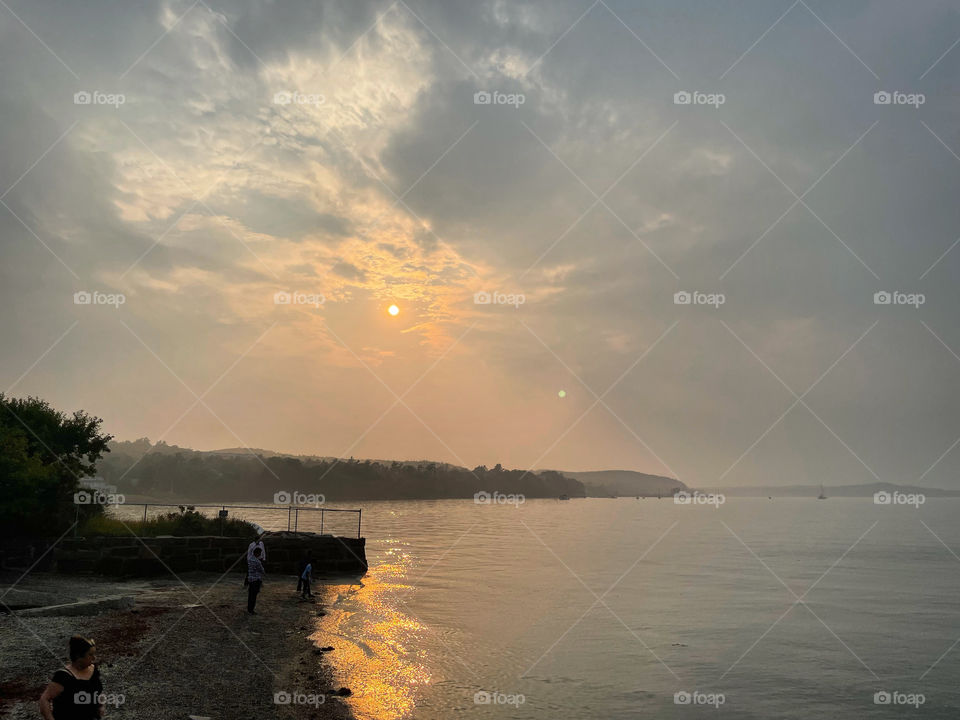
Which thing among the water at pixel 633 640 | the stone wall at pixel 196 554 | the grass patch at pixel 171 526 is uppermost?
the grass patch at pixel 171 526

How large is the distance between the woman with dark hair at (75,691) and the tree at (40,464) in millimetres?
25654

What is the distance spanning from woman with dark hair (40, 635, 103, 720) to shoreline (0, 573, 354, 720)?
18.3ft

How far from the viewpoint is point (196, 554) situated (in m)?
32.6

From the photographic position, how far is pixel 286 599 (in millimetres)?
29031

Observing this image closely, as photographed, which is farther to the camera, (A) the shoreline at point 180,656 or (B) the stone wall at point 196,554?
(B) the stone wall at point 196,554

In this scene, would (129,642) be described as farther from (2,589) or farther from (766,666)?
(766,666)

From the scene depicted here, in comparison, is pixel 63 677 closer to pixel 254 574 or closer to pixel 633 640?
pixel 254 574

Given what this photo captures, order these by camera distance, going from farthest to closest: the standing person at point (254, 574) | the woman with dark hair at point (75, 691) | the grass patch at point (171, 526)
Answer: the grass patch at point (171, 526)
the standing person at point (254, 574)
the woman with dark hair at point (75, 691)

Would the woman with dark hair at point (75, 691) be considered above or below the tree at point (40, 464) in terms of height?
below

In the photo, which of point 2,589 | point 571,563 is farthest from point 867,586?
point 2,589

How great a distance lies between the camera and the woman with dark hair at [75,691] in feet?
23.5

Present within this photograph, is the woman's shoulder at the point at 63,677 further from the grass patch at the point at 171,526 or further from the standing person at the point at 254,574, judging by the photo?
the grass patch at the point at 171,526

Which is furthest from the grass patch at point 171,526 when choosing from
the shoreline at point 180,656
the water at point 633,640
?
the water at point 633,640

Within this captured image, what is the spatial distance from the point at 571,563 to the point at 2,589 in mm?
49797
